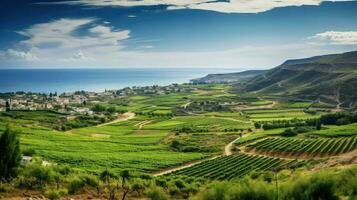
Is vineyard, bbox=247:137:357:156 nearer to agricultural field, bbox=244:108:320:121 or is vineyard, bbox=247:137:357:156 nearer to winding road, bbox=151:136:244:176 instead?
winding road, bbox=151:136:244:176

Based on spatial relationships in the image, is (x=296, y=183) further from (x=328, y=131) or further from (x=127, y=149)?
Result: (x=328, y=131)

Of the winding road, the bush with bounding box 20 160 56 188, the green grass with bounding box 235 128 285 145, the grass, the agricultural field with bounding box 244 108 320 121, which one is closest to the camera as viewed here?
the bush with bounding box 20 160 56 188

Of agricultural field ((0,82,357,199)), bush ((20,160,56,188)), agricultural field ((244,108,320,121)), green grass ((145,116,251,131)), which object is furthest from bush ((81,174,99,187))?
agricultural field ((244,108,320,121))

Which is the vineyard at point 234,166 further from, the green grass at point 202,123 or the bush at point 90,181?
the green grass at point 202,123

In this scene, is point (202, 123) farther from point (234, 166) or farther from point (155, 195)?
point (155, 195)

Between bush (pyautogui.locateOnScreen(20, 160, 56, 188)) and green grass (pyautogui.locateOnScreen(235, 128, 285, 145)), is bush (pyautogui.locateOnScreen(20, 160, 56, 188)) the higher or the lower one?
the higher one

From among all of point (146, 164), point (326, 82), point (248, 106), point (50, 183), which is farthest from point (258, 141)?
point (326, 82)

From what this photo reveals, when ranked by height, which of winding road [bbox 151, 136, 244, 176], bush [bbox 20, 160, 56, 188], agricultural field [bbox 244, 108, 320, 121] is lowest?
winding road [bbox 151, 136, 244, 176]

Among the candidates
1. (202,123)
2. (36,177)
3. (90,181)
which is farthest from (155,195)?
(202,123)

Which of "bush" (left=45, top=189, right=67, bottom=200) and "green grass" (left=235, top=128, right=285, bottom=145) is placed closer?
"bush" (left=45, top=189, right=67, bottom=200)
